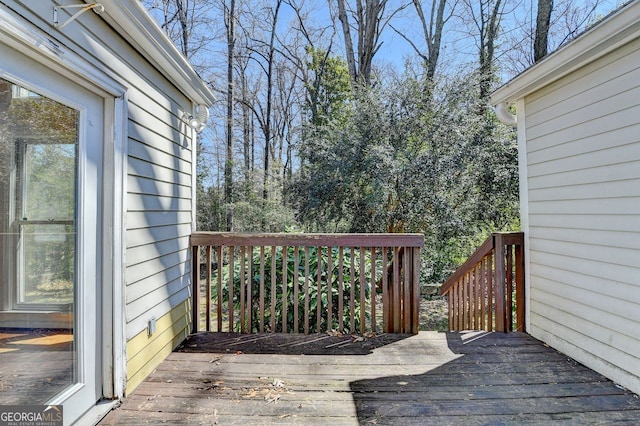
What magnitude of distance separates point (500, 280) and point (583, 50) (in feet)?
6.42

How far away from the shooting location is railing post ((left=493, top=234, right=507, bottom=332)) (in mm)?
3219

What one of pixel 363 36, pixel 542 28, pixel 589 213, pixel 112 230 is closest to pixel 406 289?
pixel 589 213

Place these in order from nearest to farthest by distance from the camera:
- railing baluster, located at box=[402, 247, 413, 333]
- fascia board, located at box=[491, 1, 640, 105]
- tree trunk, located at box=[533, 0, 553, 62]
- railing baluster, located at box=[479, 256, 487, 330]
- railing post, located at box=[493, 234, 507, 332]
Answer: fascia board, located at box=[491, 1, 640, 105] → railing baluster, located at box=[402, 247, 413, 333] → railing post, located at box=[493, 234, 507, 332] → railing baluster, located at box=[479, 256, 487, 330] → tree trunk, located at box=[533, 0, 553, 62]

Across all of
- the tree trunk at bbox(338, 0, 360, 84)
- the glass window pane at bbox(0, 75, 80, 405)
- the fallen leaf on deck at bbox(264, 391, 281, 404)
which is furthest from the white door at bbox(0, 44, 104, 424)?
the tree trunk at bbox(338, 0, 360, 84)

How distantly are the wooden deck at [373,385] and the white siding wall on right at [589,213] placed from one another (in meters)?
0.26

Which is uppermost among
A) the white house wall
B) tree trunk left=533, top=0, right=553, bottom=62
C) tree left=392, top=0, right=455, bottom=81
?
tree left=392, top=0, right=455, bottom=81

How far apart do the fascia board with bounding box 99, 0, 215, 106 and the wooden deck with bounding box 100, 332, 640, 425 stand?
2223mm

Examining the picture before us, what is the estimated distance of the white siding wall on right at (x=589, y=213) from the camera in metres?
2.22

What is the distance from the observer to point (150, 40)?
2217 mm

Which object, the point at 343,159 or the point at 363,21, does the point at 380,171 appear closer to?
the point at 343,159

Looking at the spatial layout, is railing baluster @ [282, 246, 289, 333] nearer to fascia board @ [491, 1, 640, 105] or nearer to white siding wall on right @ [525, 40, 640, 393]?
white siding wall on right @ [525, 40, 640, 393]

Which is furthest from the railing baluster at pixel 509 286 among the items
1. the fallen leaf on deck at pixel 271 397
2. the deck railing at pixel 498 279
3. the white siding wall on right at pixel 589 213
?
the fallen leaf on deck at pixel 271 397

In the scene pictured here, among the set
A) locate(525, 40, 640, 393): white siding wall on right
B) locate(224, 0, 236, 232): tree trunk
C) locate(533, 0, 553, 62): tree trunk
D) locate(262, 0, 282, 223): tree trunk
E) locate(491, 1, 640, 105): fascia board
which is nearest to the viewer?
locate(491, 1, 640, 105): fascia board

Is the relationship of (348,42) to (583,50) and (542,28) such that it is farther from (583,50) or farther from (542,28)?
(583,50)
